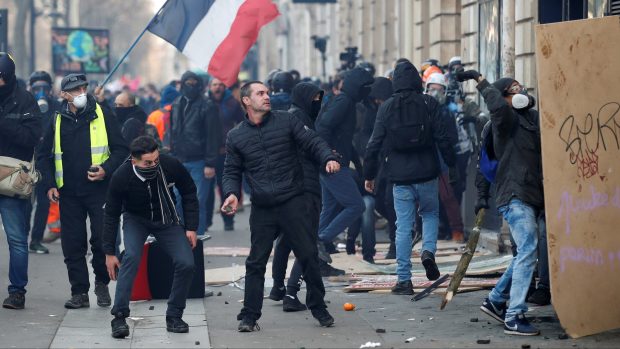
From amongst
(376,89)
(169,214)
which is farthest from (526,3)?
(169,214)

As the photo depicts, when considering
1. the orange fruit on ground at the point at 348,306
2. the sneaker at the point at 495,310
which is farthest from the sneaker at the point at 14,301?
the sneaker at the point at 495,310

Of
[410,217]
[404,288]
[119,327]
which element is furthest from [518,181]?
[119,327]

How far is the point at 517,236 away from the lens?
9.02 m

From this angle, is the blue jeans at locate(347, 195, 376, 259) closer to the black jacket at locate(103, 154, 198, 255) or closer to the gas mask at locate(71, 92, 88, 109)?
the gas mask at locate(71, 92, 88, 109)

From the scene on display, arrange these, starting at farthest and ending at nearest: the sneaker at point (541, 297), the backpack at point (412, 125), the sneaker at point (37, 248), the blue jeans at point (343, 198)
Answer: the sneaker at point (37, 248), the blue jeans at point (343, 198), the backpack at point (412, 125), the sneaker at point (541, 297)

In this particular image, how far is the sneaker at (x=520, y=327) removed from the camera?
9023 millimetres

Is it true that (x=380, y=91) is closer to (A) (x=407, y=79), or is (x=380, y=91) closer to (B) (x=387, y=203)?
(B) (x=387, y=203)

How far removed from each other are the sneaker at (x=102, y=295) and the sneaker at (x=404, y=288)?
2.20m

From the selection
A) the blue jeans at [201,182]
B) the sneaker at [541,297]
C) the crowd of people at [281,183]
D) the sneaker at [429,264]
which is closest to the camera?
the crowd of people at [281,183]

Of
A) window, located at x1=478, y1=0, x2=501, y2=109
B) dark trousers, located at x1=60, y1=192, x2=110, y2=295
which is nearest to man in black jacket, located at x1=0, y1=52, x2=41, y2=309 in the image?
dark trousers, located at x1=60, y1=192, x2=110, y2=295

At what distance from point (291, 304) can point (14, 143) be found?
2.41m

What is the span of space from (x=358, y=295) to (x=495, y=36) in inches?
231

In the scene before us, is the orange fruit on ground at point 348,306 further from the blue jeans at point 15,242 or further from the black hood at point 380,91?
the black hood at point 380,91

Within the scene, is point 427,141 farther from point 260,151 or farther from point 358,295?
point 260,151
